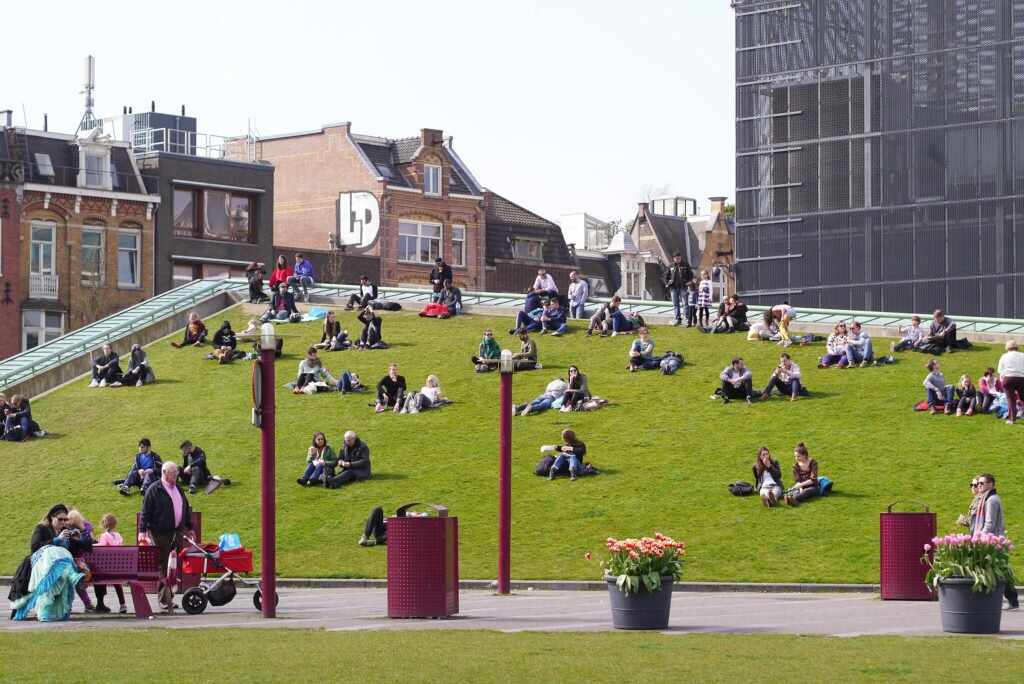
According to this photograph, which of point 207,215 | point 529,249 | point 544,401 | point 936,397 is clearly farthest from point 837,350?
point 529,249

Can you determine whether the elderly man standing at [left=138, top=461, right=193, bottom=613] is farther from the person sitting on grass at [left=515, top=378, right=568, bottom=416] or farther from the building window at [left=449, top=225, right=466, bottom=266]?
the building window at [left=449, top=225, right=466, bottom=266]

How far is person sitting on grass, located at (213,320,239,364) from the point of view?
4812cm

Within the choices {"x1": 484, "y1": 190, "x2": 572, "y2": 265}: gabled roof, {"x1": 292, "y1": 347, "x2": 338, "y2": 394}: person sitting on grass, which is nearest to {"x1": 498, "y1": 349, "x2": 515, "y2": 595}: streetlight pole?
{"x1": 292, "y1": 347, "x2": 338, "y2": 394}: person sitting on grass

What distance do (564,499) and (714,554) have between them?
16.8ft

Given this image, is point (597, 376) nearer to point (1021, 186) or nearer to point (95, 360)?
point (95, 360)

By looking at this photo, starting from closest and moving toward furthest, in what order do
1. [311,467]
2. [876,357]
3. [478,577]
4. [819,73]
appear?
[478,577], [311,467], [876,357], [819,73]

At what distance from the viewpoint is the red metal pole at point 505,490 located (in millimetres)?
24938

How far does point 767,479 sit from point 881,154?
121 feet

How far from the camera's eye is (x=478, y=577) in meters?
28.6

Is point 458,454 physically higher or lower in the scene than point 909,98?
lower

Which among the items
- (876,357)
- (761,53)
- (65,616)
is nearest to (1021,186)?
(761,53)

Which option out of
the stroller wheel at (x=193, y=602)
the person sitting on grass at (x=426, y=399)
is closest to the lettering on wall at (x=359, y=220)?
the person sitting on grass at (x=426, y=399)

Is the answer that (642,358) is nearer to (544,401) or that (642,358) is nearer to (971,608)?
(544,401)

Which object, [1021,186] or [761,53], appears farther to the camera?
[761,53]
